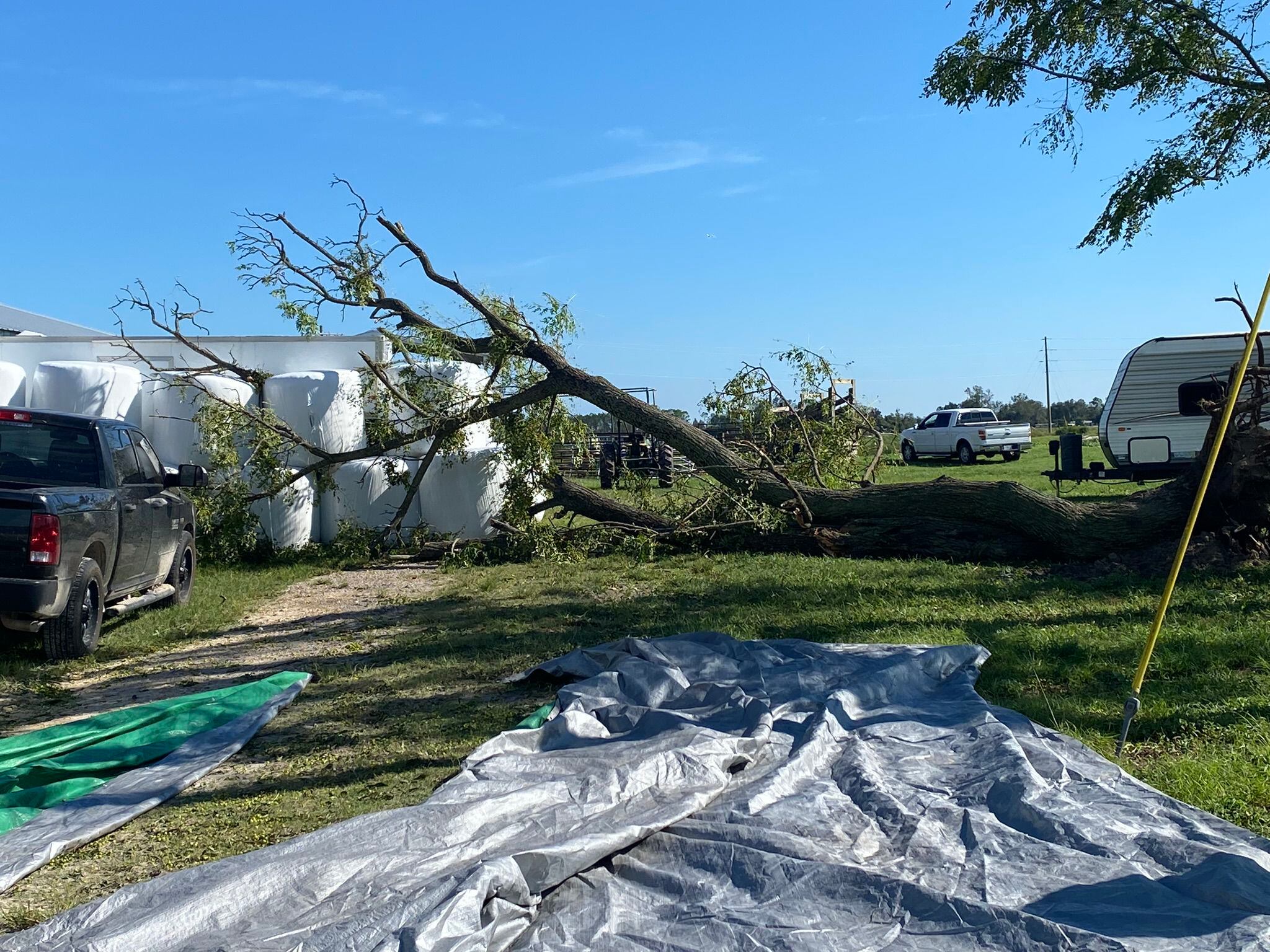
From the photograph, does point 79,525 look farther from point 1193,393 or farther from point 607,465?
point 607,465

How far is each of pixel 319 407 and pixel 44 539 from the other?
7387 mm

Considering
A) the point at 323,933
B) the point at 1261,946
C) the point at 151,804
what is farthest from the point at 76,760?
the point at 1261,946

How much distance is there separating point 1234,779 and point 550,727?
9.96 feet

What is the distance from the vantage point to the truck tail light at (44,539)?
6.68 metres

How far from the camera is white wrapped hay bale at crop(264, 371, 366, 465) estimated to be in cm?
1390

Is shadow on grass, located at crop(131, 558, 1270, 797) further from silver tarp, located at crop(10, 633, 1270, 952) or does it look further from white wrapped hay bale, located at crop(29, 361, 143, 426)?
white wrapped hay bale, located at crop(29, 361, 143, 426)

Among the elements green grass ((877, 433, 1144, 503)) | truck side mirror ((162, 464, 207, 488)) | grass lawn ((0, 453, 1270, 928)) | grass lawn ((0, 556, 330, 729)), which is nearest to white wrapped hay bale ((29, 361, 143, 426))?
grass lawn ((0, 556, 330, 729))

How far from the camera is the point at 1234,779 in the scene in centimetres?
428

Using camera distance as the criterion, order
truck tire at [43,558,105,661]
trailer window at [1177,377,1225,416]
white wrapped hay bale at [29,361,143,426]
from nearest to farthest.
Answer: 1. truck tire at [43,558,105,661]
2. white wrapped hay bale at [29,361,143,426]
3. trailer window at [1177,377,1225,416]

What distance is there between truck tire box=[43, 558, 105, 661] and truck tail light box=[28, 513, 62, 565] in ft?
1.27

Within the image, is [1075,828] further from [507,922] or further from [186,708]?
[186,708]

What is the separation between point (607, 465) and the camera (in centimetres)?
2575

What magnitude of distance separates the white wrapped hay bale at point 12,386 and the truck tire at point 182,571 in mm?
4359

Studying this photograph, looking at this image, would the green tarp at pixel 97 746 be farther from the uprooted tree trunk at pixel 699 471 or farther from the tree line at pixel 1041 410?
the tree line at pixel 1041 410
